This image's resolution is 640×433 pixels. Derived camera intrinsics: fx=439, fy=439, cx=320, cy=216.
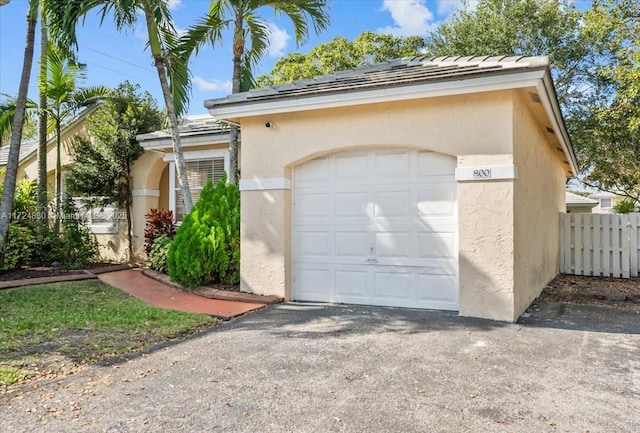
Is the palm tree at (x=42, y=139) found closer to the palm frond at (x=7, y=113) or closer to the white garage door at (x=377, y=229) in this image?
the palm frond at (x=7, y=113)

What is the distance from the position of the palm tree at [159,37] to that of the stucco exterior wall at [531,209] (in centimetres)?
690

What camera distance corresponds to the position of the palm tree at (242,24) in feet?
33.1

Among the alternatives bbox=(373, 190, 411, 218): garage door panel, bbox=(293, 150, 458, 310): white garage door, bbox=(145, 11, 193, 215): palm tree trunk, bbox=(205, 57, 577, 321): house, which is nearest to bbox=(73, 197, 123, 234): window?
bbox=(145, 11, 193, 215): palm tree trunk

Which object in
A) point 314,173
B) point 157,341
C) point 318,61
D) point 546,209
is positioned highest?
point 318,61

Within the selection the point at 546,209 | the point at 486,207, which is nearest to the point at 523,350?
the point at 486,207

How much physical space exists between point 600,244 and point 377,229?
8.49 m

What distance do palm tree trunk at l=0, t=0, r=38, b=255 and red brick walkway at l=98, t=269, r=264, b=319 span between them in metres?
2.61

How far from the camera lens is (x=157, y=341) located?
17.7 ft

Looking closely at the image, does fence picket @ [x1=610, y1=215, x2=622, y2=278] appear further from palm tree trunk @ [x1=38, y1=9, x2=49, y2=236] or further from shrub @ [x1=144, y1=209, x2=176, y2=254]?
palm tree trunk @ [x1=38, y1=9, x2=49, y2=236]

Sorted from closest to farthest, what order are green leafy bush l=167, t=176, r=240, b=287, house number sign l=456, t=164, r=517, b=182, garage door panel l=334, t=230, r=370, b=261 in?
house number sign l=456, t=164, r=517, b=182 < garage door panel l=334, t=230, r=370, b=261 < green leafy bush l=167, t=176, r=240, b=287

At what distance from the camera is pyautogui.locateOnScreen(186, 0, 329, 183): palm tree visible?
33.1 ft

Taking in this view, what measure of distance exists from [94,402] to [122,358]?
1.17m

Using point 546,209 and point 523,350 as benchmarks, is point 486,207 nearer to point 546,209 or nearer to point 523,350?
point 523,350

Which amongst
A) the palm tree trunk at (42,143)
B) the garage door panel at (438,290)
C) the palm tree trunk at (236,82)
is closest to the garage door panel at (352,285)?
the garage door panel at (438,290)
